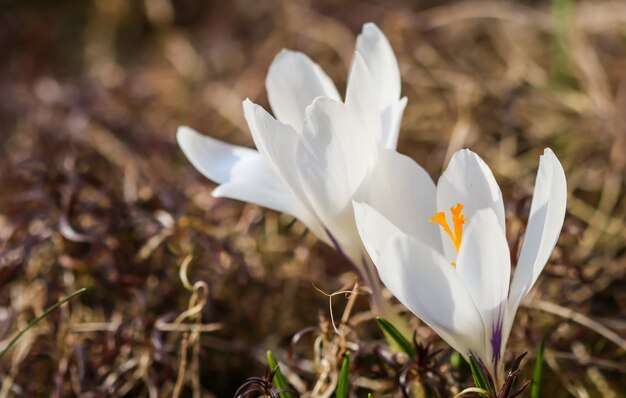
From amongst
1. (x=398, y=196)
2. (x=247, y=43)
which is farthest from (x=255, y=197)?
(x=247, y=43)

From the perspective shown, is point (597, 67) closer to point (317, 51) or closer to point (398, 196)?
point (317, 51)

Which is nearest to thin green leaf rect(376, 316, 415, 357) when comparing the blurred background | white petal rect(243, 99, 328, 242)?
the blurred background

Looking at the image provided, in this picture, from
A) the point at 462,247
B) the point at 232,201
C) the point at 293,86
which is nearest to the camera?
the point at 462,247

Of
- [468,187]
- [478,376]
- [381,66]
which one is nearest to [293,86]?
[381,66]

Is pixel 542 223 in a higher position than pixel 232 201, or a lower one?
higher

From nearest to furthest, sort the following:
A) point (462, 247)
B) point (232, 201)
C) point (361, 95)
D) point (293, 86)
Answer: point (462, 247), point (361, 95), point (293, 86), point (232, 201)

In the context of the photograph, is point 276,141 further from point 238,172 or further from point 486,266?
point 486,266

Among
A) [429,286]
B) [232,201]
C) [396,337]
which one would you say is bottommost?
[232,201]
